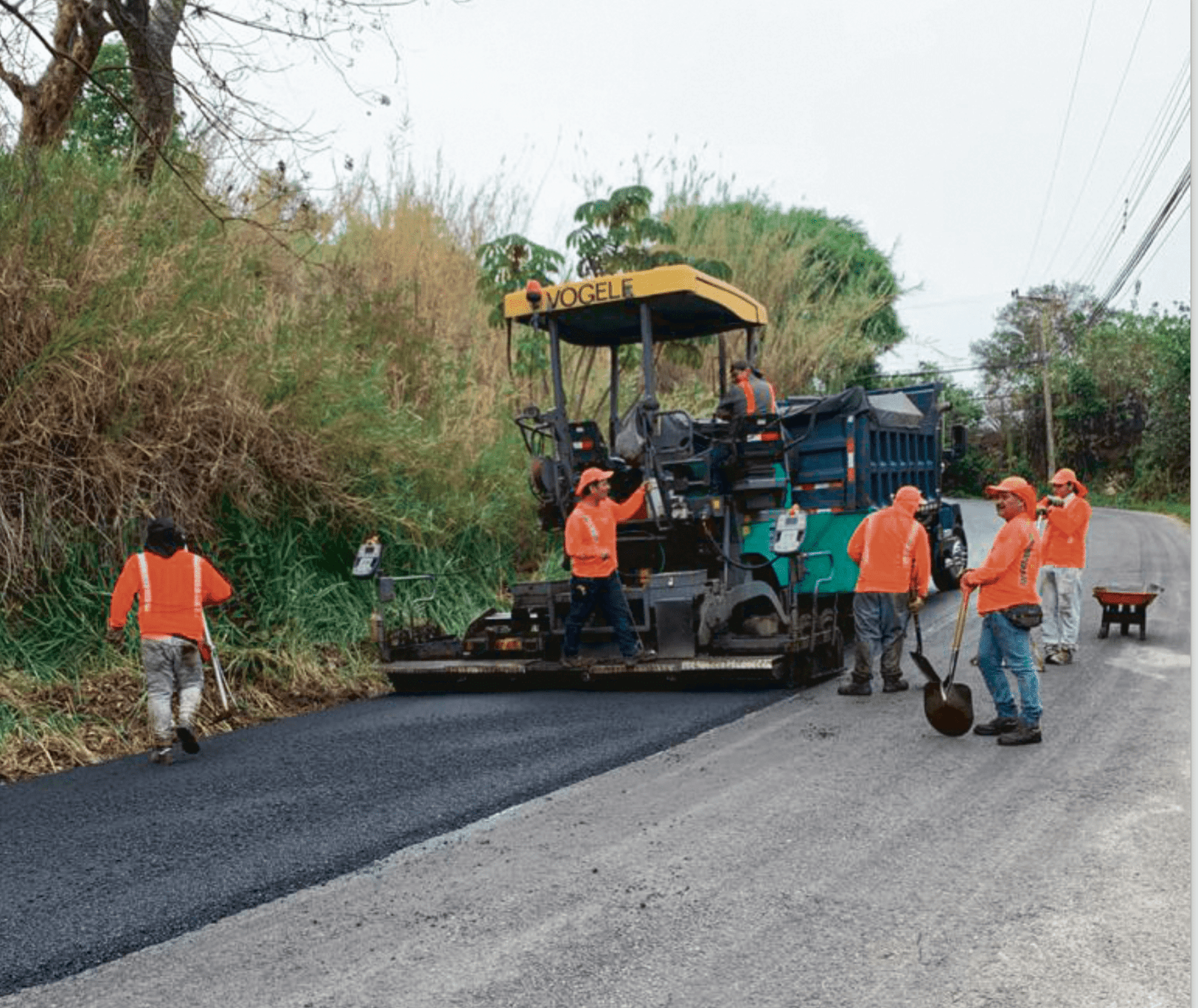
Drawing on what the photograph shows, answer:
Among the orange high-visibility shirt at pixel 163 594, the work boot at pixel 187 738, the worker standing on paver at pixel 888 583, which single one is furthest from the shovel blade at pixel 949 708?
the orange high-visibility shirt at pixel 163 594

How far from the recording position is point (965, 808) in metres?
4.67

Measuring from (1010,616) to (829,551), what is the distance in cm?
268

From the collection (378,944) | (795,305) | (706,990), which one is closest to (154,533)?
(378,944)

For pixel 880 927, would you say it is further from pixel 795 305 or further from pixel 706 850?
pixel 795 305

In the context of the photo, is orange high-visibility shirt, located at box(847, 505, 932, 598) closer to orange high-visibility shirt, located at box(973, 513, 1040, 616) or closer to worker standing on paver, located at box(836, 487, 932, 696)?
worker standing on paver, located at box(836, 487, 932, 696)

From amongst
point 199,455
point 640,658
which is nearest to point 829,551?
point 640,658

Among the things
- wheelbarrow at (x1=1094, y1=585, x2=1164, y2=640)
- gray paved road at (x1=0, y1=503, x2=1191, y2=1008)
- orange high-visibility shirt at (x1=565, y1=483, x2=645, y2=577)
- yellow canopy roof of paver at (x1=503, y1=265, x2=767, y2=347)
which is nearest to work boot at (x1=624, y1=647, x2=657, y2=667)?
orange high-visibility shirt at (x1=565, y1=483, x2=645, y2=577)

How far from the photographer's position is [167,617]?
6273mm

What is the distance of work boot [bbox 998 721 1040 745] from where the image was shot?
5727 millimetres

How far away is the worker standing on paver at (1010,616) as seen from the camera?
585cm

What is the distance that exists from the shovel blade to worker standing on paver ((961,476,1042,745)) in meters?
0.13

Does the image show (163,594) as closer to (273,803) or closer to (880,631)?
(273,803)

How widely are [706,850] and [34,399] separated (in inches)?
204

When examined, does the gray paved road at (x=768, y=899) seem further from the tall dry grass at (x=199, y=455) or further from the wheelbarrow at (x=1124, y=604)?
the wheelbarrow at (x=1124, y=604)
